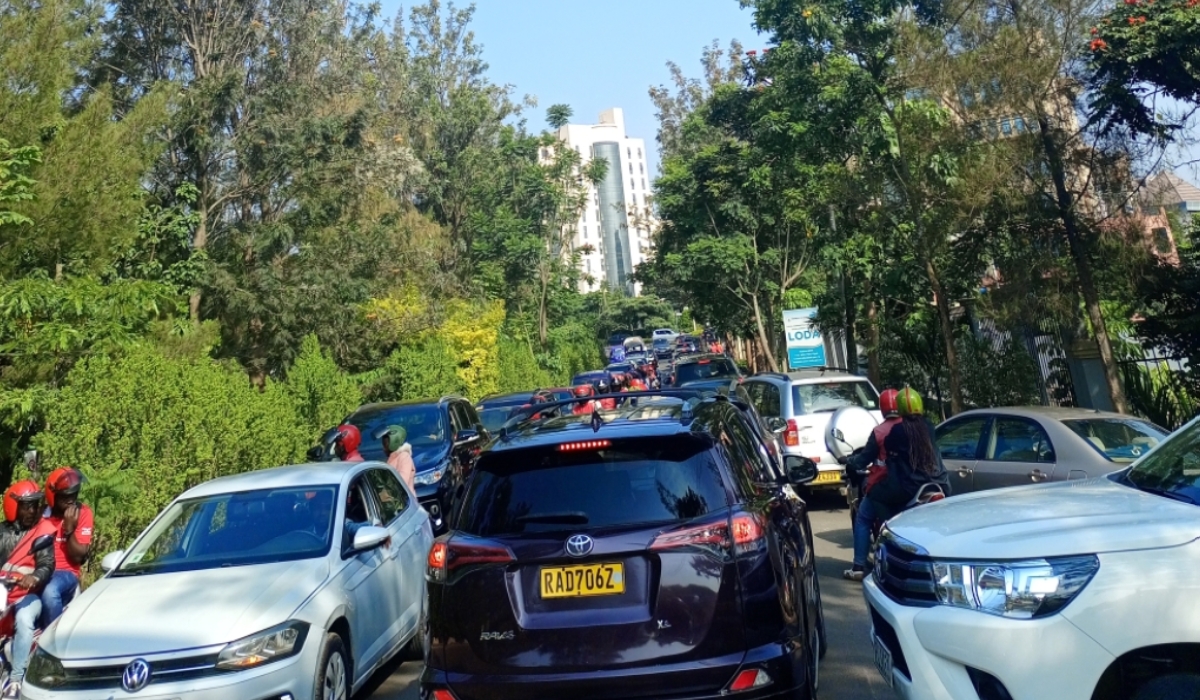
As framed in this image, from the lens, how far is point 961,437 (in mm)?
10398

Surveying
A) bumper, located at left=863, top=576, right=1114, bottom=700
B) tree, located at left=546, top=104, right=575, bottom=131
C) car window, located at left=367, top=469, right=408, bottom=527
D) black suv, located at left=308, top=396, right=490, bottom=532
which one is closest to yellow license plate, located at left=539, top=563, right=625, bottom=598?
bumper, located at left=863, top=576, right=1114, bottom=700

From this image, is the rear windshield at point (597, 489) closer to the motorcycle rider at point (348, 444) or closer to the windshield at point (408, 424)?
the motorcycle rider at point (348, 444)

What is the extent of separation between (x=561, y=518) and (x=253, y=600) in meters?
2.22

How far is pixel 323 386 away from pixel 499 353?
19.3 m

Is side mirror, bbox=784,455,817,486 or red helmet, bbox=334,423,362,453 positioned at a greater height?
red helmet, bbox=334,423,362,453

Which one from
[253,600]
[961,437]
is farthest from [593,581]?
[961,437]

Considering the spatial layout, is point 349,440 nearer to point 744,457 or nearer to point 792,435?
point 792,435

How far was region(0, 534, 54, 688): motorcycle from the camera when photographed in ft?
22.1

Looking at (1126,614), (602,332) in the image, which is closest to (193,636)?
(1126,614)

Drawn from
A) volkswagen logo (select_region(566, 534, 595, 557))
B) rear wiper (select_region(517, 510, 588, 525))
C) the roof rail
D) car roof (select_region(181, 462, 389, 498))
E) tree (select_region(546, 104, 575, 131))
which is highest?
tree (select_region(546, 104, 575, 131))

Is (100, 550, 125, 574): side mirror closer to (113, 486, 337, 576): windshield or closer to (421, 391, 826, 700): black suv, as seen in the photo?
(113, 486, 337, 576): windshield

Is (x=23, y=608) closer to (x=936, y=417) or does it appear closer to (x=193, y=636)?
(x=193, y=636)

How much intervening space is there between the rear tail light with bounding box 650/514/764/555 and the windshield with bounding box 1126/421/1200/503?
1.83m

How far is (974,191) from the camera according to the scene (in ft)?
47.3
